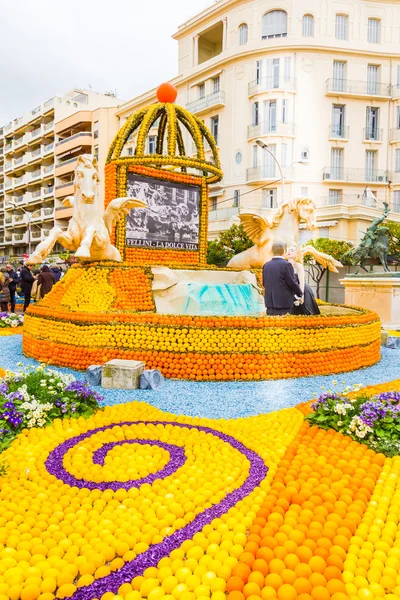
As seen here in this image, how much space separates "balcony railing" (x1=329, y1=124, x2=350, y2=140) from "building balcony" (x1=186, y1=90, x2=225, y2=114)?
27.4ft

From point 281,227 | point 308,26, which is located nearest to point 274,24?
point 308,26

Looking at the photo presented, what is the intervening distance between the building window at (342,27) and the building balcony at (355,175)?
385 inches

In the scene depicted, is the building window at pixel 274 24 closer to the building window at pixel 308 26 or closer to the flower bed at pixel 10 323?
the building window at pixel 308 26

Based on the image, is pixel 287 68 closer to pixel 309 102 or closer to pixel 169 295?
pixel 309 102

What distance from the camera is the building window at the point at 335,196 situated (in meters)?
35.4

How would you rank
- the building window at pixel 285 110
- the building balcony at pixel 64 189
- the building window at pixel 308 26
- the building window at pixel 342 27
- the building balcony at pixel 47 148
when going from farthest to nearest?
the building balcony at pixel 47 148, the building balcony at pixel 64 189, the building window at pixel 342 27, the building window at pixel 308 26, the building window at pixel 285 110

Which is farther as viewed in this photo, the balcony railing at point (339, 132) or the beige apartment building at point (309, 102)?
the balcony railing at point (339, 132)

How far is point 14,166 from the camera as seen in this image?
64.8 metres

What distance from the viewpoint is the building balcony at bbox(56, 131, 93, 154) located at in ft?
160

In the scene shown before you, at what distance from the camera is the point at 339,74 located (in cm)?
3641

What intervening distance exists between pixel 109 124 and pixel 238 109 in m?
15.9

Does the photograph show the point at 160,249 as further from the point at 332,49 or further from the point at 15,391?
the point at 332,49

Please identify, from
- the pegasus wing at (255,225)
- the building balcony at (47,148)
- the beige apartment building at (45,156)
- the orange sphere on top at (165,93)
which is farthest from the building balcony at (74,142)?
the pegasus wing at (255,225)

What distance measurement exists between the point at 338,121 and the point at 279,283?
33.0m
